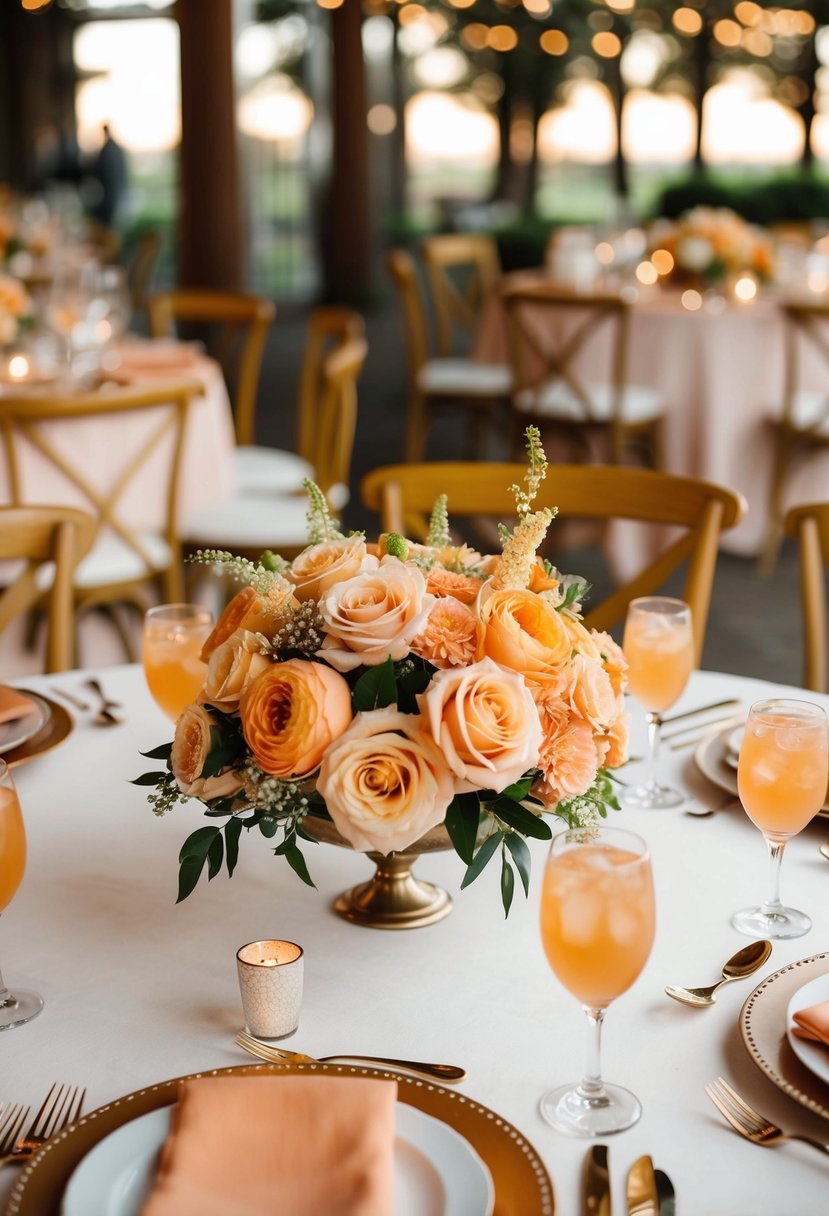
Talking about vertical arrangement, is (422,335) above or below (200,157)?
below

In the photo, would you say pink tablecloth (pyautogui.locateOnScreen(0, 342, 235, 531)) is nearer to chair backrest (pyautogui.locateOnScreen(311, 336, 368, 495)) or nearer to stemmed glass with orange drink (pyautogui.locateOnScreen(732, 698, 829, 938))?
chair backrest (pyautogui.locateOnScreen(311, 336, 368, 495))

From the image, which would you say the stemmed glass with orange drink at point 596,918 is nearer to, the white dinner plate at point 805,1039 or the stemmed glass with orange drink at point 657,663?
the white dinner plate at point 805,1039

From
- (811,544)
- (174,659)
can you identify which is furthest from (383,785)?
(811,544)

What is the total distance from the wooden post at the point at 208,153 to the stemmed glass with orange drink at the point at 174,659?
6.54 metres

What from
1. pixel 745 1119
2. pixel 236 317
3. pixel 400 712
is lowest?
pixel 745 1119

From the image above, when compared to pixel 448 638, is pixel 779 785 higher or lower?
lower

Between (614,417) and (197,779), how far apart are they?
3.69 m

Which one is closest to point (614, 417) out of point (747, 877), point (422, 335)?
point (422, 335)

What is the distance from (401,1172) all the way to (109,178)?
11.2 m

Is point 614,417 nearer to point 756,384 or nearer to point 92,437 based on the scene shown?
point 756,384

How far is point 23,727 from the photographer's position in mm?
1479

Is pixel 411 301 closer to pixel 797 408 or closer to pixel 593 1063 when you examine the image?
pixel 797 408

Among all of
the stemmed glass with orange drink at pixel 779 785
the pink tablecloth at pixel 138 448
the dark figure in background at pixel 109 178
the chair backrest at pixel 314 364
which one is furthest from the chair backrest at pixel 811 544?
the dark figure in background at pixel 109 178

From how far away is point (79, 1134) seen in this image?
86 cm
